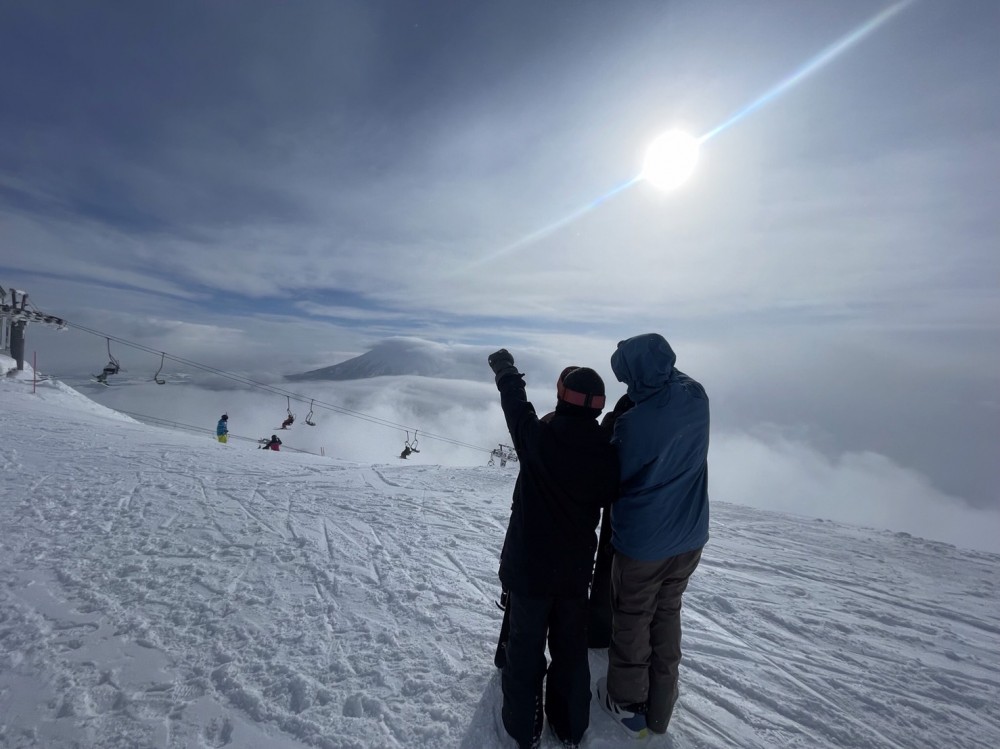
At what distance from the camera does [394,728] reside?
2.70 m

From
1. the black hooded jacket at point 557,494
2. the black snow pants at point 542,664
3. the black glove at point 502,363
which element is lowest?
the black snow pants at point 542,664

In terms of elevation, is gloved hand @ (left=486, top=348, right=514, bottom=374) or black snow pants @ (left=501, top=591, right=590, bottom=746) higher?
gloved hand @ (left=486, top=348, right=514, bottom=374)

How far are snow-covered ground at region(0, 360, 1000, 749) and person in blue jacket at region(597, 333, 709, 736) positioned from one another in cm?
36

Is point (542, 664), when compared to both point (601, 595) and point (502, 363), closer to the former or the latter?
point (601, 595)

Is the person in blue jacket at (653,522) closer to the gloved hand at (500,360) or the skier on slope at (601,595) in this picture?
the skier on slope at (601,595)

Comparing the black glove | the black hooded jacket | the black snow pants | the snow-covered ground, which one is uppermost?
the black glove

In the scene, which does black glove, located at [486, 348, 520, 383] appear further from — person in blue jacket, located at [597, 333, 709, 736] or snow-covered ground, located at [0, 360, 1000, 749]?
snow-covered ground, located at [0, 360, 1000, 749]

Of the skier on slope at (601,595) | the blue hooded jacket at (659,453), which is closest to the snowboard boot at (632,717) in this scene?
the skier on slope at (601,595)

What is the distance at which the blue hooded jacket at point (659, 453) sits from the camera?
2471 millimetres

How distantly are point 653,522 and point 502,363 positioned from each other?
1.26m

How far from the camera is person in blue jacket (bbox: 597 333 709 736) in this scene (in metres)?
2.48

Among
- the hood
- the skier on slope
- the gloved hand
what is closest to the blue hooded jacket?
the hood

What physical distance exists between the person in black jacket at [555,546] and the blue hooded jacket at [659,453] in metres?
0.14

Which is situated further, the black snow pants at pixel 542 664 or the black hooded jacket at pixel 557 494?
the black snow pants at pixel 542 664
